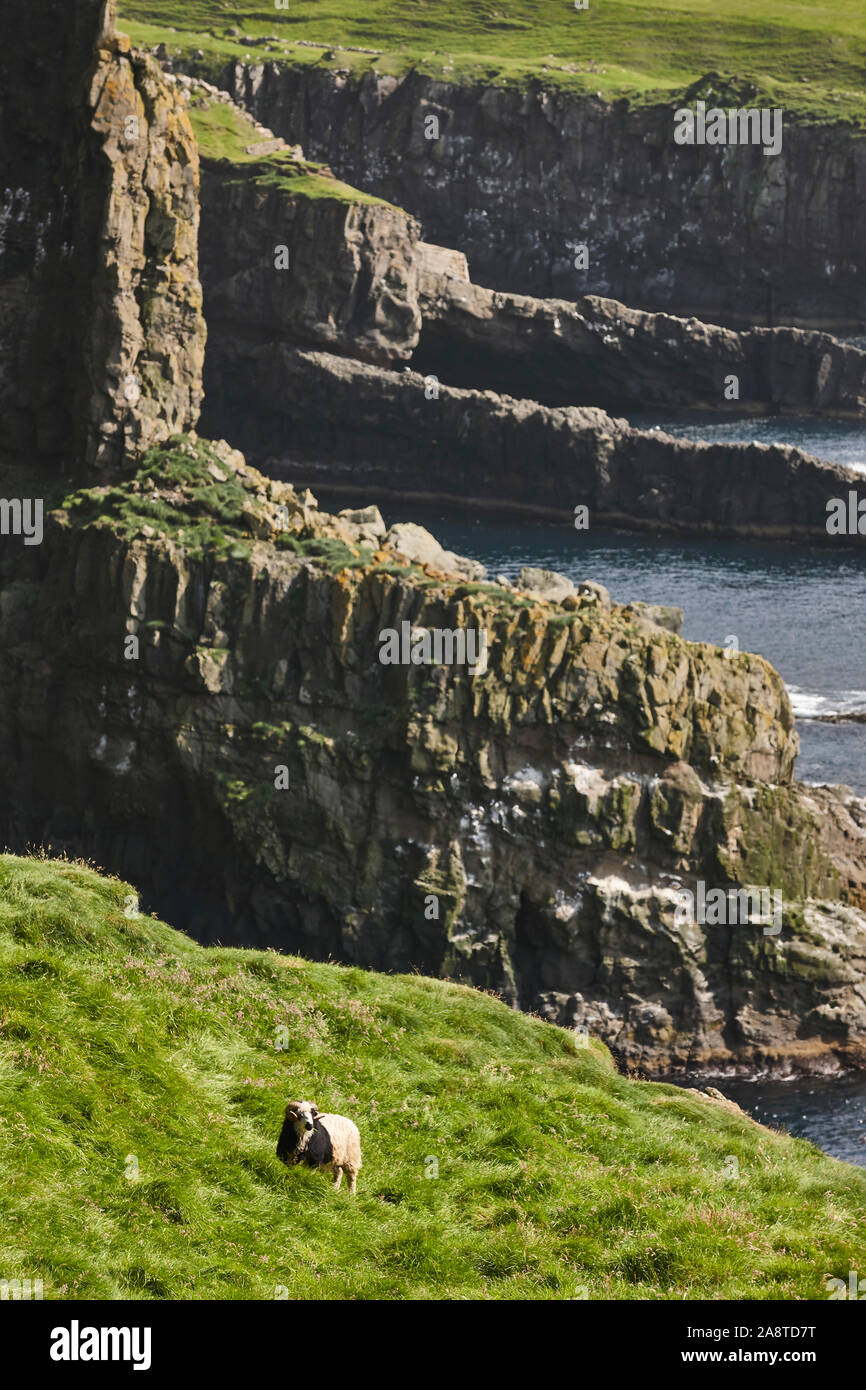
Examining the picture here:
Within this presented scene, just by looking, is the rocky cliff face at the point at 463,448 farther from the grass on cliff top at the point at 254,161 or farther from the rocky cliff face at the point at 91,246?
the rocky cliff face at the point at 91,246

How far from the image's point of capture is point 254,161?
142 meters

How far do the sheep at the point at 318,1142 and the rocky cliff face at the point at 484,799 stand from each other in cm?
3655

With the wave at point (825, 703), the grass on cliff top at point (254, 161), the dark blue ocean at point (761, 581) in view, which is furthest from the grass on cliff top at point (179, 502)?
Answer: the grass on cliff top at point (254, 161)

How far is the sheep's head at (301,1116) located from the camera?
61.4 feet

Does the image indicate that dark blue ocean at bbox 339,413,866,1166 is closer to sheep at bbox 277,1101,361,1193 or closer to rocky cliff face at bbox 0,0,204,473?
rocky cliff face at bbox 0,0,204,473

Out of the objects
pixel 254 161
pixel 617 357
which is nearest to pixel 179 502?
pixel 254 161

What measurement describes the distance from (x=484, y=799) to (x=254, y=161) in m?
100

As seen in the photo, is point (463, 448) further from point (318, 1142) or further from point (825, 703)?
point (318, 1142)

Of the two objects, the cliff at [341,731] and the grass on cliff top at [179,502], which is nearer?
the cliff at [341,731]

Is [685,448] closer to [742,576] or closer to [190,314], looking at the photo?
[742,576]

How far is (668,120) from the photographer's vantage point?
19812cm

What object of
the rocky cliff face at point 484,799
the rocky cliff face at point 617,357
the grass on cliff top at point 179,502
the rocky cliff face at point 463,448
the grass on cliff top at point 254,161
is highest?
the grass on cliff top at point 254,161

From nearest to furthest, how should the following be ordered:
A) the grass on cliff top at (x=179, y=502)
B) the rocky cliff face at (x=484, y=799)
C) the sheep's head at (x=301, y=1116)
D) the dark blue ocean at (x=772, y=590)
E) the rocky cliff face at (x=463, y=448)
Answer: the sheep's head at (x=301, y=1116)
the dark blue ocean at (x=772, y=590)
the rocky cliff face at (x=484, y=799)
the grass on cliff top at (x=179, y=502)
the rocky cliff face at (x=463, y=448)

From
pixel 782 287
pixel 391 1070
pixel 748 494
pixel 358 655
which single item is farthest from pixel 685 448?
pixel 391 1070
